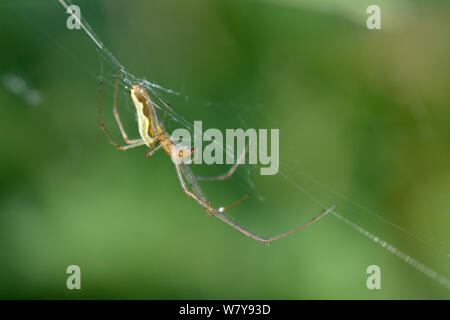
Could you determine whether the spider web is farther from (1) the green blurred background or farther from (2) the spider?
(2) the spider

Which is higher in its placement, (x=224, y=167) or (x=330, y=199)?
(x=224, y=167)

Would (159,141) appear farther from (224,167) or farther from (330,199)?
(330,199)

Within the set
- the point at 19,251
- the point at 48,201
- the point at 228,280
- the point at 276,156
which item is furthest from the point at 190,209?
the point at 19,251

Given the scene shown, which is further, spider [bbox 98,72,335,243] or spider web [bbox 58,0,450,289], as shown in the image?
spider web [bbox 58,0,450,289]

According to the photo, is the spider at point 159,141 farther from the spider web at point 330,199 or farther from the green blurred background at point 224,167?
the green blurred background at point 224,167

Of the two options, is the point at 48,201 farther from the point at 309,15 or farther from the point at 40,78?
the point at 309,15

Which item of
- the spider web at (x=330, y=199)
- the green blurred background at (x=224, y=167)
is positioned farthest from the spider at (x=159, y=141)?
the green blurred background at (x=224, y=167)

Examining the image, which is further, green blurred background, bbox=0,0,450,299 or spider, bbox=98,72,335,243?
green blurred background, bbox=0,0,450,299

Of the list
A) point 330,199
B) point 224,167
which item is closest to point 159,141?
point 224,167

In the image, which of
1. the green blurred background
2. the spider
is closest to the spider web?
the green blurred background
